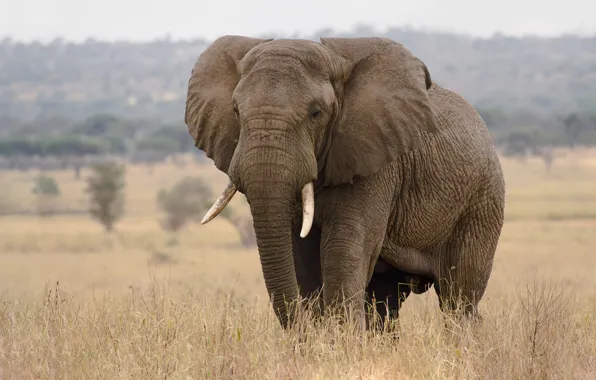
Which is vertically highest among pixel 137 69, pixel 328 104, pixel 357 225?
pixel 137 69

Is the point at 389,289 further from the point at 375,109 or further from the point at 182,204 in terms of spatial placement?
the point at 182,204

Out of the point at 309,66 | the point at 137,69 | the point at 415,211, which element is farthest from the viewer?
the point at 137,69

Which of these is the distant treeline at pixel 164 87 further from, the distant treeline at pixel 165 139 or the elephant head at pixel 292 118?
the elephant head at pixel 292 118

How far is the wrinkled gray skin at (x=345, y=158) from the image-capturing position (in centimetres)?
617

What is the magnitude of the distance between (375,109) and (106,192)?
1140 inches

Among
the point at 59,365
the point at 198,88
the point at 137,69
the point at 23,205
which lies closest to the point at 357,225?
the point at 198,88

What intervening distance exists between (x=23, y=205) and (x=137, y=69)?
329ft

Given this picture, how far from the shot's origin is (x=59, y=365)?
20.1ft

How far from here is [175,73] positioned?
137 meters

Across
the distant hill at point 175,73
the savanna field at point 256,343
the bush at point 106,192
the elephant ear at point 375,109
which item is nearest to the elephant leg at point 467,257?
the savanna field at point 256,343

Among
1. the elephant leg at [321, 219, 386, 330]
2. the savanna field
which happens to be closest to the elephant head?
the elephant leg at [321, 219, 386, 330]

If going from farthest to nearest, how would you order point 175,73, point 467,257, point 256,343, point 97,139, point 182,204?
point 175,73 → point 97,139 → point 182,204 → point 467,257 → point 256,343

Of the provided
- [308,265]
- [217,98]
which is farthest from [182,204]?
[217,98]

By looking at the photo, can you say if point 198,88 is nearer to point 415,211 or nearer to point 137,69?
point 415,211
